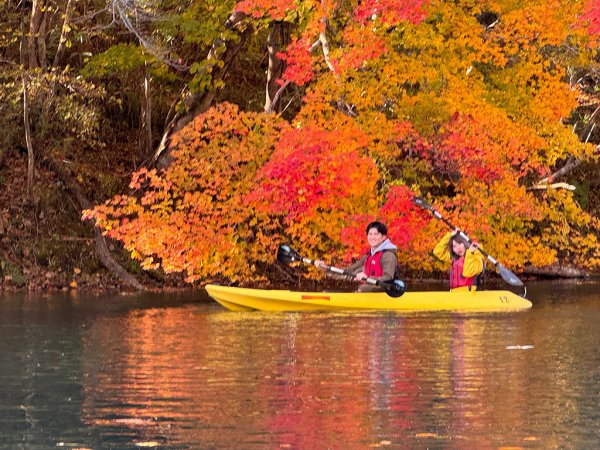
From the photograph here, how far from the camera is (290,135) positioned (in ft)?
74.7

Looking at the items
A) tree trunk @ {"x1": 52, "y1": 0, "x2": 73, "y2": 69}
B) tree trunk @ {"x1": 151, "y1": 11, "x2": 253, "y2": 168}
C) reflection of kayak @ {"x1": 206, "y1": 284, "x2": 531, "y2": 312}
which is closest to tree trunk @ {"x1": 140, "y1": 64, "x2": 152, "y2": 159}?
tree trunk @ {"x1": 151, "y1": 11, "x2": 253, "y2": 168}

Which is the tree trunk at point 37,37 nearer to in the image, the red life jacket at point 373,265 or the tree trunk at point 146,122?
the tree trunk at point 146,122

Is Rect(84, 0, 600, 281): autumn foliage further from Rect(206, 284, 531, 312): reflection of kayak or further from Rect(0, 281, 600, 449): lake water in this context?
Rect(0, 281, 600, 449): lake water

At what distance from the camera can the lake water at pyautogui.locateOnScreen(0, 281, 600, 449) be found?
10.7 m

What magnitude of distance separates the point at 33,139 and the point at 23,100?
1427 mm

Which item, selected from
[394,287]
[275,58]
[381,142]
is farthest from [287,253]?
[275,58]

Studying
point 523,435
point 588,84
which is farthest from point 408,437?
point 588,84

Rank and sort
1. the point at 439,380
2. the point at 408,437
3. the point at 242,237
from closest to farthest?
the point at 408,437
the point at 439,380
the point at 242,237

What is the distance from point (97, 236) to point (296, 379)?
46.0 feet

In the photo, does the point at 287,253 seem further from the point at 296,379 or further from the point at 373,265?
the point at 296,379

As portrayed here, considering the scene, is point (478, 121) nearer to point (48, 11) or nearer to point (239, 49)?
point (239, 49)

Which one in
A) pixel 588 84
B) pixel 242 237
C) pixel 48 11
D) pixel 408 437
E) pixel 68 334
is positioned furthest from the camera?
pixel 588 84

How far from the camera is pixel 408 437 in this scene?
10531 millimetres

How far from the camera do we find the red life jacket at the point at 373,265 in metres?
21.1
